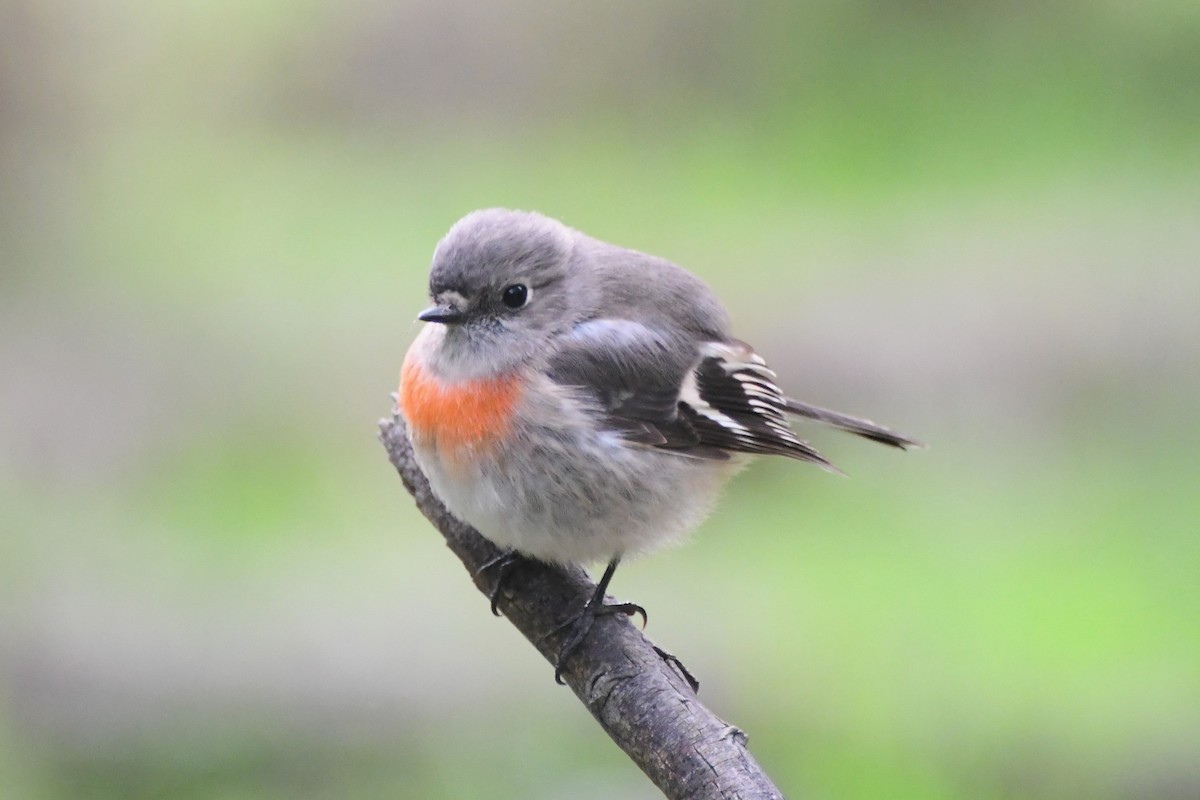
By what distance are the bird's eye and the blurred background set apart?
5.99 ft

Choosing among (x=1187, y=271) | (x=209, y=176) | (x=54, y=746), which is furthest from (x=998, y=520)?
(x=209, y=176)

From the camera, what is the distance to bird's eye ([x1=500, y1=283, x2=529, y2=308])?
3.01 m

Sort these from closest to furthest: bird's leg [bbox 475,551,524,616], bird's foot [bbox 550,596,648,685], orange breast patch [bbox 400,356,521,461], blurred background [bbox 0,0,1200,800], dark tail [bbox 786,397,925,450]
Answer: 1. bird's foot [bbox 550,596,648,685]
2. orange breast patch [bbox 400,356,521,461]
3. bird's leg [bbox 475,551,524,616]
4. dark tail [bbox 786,397,925,450]
5. blurred background [bbox 0,0,1200,800]

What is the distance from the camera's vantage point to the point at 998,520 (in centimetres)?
548

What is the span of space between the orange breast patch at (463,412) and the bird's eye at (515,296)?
177 millimetres

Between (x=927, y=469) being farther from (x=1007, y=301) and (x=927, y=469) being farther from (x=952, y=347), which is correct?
(x=1007, y=301)

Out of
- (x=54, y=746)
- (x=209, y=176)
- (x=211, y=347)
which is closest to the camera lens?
(x=54, y=746)

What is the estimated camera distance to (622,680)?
258 centimetres

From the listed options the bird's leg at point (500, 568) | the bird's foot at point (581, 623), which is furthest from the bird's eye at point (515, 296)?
the bird's foot at point (581, 623)

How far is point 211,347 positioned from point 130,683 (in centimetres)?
222

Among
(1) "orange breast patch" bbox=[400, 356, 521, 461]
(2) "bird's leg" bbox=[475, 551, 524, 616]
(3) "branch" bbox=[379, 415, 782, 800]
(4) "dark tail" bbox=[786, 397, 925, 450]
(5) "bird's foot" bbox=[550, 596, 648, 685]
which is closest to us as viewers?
(3) "branch" bbox=[379, 415, 782, 800]

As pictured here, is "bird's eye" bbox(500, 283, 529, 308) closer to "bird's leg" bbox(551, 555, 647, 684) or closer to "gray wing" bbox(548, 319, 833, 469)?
"gray wing" bbox(548, 319, 833, 469)

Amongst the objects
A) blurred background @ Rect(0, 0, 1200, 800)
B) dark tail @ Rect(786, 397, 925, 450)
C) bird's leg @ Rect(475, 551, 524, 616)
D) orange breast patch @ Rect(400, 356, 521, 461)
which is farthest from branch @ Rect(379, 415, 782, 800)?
blurred background @ Rect(0, 0, 1200, 800)

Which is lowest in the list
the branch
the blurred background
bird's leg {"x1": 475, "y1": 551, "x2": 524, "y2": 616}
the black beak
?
the branch
